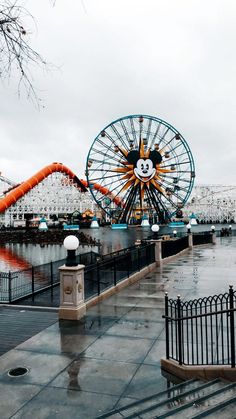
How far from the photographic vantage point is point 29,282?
15.2 meters

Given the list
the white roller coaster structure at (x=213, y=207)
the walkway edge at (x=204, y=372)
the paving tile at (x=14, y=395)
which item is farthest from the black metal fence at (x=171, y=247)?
the white roller coaster structure at (x=213, y=207)

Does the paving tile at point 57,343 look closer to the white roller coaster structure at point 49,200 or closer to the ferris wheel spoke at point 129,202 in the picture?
the ferris wheel spoke at point 129,202

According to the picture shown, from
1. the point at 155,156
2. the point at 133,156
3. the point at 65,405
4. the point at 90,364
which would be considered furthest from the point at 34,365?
the point at 155,156

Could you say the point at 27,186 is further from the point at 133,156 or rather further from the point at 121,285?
the point at 121,285

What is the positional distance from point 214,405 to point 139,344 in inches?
107

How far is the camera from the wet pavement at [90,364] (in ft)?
16.4

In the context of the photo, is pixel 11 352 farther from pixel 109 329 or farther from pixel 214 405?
pixel 214 405

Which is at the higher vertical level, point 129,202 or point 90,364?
point 129,202

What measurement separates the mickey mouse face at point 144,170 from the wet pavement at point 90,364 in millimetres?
50902

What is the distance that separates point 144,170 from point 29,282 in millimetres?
47244

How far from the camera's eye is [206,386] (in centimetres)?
538

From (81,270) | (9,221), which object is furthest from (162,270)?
(9,221)

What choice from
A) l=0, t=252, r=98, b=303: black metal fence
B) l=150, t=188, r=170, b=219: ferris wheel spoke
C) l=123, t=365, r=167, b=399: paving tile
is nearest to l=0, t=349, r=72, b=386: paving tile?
l=123, t=365, r=167, b=399: paving tile

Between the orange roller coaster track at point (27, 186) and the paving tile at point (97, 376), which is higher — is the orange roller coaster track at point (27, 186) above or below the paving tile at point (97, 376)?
above
